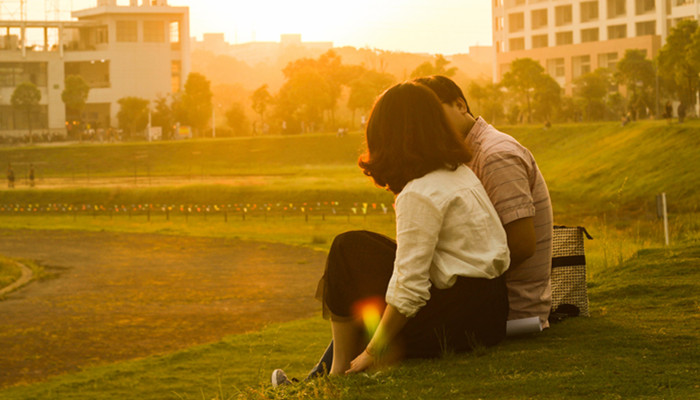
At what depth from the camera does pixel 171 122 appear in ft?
343

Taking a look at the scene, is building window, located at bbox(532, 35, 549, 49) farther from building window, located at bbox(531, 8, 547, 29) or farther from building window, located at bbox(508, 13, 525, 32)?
building window, located at bbox(508, 13, 525, 32)

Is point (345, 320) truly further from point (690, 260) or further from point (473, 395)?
point (690, 260)

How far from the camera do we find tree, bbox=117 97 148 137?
10431 cm

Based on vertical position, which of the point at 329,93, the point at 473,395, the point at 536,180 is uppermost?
the point at 329,93

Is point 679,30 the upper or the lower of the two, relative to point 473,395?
upper

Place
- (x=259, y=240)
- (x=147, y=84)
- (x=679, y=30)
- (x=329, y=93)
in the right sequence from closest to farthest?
(x=259, y=240) → (x=679, y=30) → (x=329, y=93) → (x=147, y=84)

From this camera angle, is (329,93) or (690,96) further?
(329,93)

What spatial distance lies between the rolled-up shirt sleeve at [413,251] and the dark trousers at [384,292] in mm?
286

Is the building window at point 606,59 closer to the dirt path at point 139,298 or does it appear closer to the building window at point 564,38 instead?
the building window at point 564,38

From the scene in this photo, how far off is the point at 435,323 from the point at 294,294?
16.2 meters

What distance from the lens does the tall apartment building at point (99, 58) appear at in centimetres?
11194

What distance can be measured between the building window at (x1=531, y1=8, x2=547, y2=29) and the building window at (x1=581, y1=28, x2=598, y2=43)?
6369 millimetres

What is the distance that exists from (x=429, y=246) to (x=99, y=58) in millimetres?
115125

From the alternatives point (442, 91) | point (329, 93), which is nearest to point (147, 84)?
point (329, 93)
